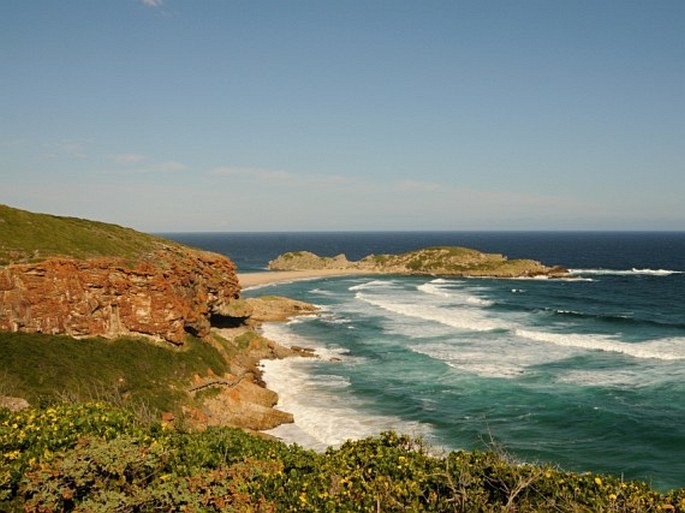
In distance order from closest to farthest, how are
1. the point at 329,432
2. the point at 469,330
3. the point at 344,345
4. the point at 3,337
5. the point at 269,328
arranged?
the point at 3,337, the point at 329,432, the point at 344,345, the point at 469,330, the point at 269,328

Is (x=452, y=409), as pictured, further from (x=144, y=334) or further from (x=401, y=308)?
(x=401, y=308)

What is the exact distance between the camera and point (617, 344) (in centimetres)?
4812

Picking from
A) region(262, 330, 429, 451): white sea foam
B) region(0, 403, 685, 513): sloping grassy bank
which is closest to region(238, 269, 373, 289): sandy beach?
region(262, 330, 429, 451): white sea foam

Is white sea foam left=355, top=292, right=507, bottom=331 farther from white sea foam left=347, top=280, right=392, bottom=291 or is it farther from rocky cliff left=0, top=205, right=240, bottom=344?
rocky cliff left=0, top=205, right=240, bottom=344

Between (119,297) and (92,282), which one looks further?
(119,297)

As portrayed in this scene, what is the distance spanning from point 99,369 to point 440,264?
373 feet

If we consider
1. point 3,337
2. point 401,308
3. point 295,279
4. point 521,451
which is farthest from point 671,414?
point 295,279

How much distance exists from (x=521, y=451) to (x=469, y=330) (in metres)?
30.5

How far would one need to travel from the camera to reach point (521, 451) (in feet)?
87.5

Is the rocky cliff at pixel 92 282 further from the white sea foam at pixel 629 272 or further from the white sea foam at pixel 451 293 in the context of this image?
the white sea foam at pixel 629 272

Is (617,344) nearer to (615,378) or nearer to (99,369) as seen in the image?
(615,378)

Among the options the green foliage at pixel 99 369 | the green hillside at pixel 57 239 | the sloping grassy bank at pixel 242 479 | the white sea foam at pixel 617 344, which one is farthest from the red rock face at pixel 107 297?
the white sea foam at pixel 617 344

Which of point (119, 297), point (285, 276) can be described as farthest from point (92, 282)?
point (285, 276)

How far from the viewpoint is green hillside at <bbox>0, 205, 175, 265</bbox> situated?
1173 inches
